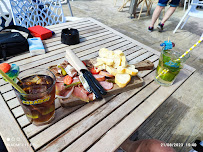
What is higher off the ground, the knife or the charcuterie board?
the knife

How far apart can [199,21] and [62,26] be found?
5.90 m

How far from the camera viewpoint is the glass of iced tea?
0.68m

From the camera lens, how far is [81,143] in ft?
2.48

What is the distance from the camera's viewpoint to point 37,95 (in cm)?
68

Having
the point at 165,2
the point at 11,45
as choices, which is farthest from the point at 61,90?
the point at 165,2

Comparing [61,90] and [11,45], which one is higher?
[11,45]

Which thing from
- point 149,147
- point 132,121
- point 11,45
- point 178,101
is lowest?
point 178,101

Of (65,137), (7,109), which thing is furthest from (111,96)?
(7,109)

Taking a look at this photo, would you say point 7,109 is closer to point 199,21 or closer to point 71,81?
point 71,81

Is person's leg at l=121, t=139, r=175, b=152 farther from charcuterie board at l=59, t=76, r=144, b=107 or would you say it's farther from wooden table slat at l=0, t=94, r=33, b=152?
wooden table slat at l=0, t=94, r=33, b=152

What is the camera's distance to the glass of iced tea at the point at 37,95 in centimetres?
68

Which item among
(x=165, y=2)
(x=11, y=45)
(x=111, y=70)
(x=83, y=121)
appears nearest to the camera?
(x=83, y=121)

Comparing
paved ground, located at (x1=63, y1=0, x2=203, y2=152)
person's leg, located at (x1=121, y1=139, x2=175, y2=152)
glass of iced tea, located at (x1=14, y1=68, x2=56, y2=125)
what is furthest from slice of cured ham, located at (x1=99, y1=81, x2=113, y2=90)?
paved ground, located at (x1=63, y1=0, x2=203, y2=152)

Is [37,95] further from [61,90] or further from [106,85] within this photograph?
[106,85]
